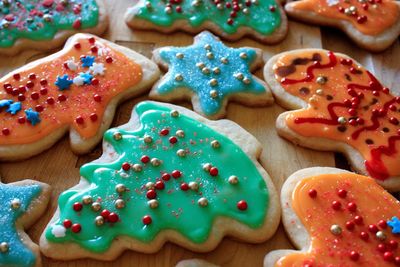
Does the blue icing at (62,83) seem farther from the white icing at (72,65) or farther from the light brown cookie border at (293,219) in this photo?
the light brown cookie border at (293,219)

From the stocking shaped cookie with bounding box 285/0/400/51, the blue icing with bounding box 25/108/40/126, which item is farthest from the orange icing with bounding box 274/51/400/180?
the blue icing with bounding box 25/108/40/126

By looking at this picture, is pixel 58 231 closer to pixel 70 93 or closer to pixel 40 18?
pixel 70 93

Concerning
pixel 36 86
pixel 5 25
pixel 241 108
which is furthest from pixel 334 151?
pixel 5 25

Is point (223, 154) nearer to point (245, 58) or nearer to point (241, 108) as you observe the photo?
point (241, 108)

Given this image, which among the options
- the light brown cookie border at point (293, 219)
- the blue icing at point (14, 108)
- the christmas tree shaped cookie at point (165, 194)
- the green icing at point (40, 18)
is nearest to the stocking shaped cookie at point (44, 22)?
the green icing at point (40, 18)

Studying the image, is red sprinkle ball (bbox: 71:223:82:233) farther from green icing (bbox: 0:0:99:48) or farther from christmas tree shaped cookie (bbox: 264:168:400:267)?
green icing (bbox: 0:0:99:48)
